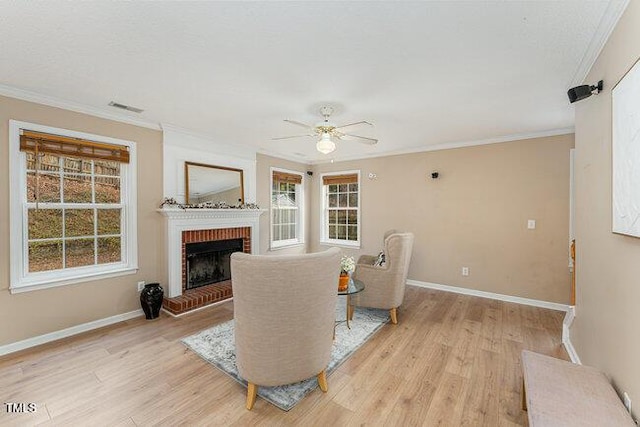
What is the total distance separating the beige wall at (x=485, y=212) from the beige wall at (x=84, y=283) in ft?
12.0

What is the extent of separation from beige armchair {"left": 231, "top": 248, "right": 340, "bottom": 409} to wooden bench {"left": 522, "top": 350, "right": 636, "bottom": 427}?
46.7 inches

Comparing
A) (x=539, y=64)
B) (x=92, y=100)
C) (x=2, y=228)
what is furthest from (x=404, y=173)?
(x=2, y=228)

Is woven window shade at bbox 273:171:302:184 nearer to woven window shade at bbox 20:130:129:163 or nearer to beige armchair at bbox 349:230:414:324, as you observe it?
woven window shade at bbox 20:130:129:163

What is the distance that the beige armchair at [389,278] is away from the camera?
3.13 meters

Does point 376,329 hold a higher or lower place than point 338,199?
lower

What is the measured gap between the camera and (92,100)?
2.78 meters

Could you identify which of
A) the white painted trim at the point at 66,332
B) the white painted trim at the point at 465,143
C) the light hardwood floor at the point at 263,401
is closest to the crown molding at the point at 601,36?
the white painted trim at the point at 465,143

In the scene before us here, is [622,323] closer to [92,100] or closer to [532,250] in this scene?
[532,250]

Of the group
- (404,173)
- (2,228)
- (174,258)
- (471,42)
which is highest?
(471,42)

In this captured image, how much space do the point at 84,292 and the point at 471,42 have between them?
4308mm

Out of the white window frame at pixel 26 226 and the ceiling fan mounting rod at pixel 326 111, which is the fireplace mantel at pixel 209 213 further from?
the ceiling fan mounting rod at pixel 326 111

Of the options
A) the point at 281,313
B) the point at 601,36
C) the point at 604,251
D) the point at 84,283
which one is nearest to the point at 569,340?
the point at 604,251

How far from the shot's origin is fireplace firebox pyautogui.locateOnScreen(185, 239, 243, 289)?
13.0ft

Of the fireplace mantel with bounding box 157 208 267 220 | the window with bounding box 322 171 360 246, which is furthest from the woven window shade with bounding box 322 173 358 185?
the fireplace mantel with bounding box 157 208 267 220
